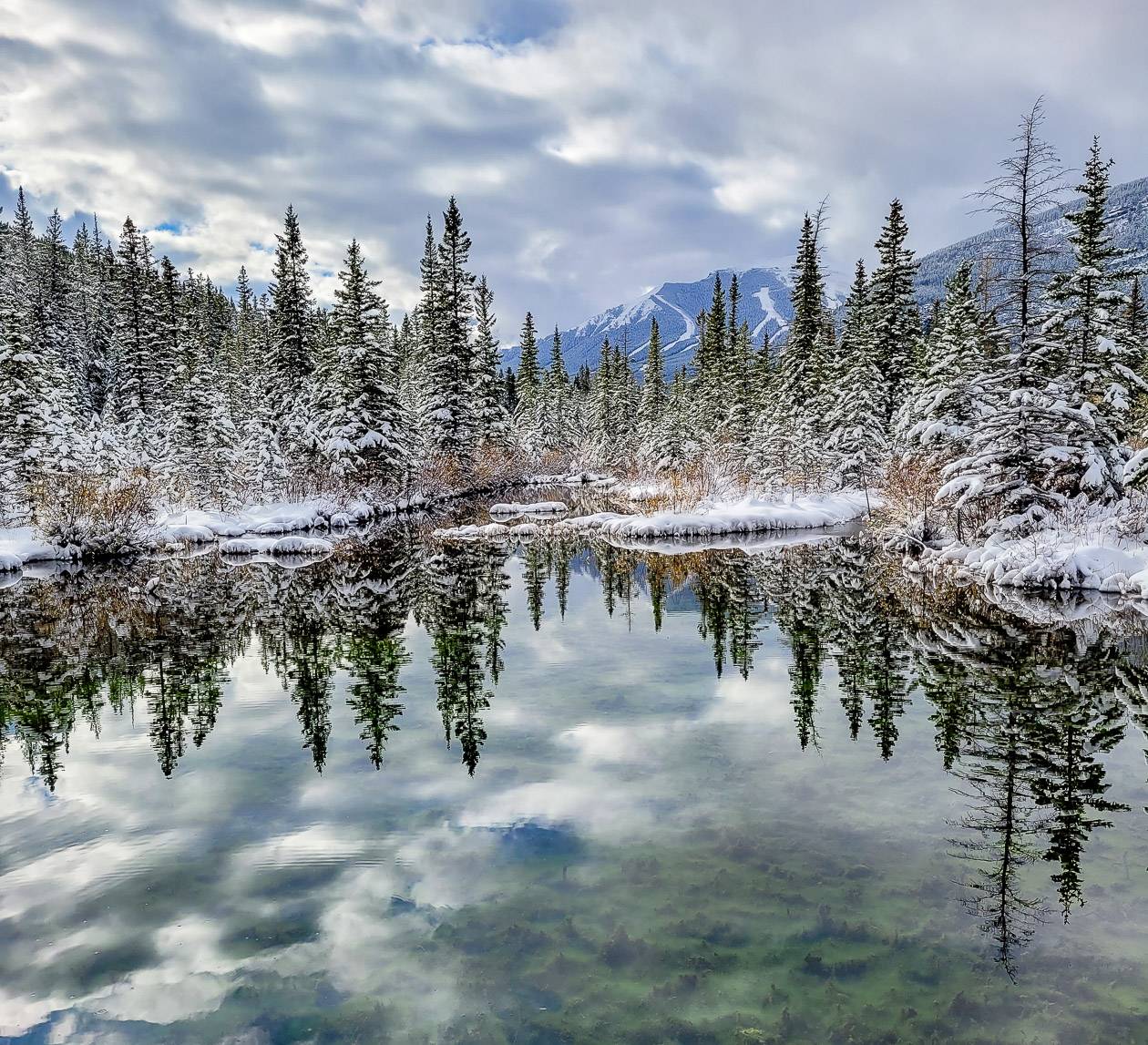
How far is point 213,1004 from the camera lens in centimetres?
461

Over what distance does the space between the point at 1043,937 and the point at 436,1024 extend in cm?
405

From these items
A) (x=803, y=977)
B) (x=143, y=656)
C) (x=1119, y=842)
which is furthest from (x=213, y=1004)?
(x=143, y=656)

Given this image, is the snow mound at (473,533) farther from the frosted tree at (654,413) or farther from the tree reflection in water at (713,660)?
the frosted tree at (654,413)

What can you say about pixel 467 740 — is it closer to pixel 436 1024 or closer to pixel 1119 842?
pixel 436 1024

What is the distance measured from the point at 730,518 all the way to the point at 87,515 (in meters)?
23.9

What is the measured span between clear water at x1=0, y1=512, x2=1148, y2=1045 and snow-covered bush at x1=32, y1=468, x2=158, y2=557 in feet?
39.2

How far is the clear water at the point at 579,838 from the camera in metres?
4.55

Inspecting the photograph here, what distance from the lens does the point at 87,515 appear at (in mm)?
Result: 24781

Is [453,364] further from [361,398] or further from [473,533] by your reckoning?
[473,533]

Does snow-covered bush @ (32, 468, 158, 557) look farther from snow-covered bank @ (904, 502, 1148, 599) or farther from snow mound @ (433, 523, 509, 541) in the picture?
snow-covered bank @ (904, 502, 1148, 599)

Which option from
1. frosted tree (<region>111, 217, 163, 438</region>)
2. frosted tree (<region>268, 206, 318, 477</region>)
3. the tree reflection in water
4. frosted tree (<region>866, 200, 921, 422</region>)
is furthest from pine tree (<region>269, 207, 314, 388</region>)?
frosted tree (<region>866, 200, 921, 422</region>)

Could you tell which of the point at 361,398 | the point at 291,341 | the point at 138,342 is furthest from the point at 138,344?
the point at 361,398

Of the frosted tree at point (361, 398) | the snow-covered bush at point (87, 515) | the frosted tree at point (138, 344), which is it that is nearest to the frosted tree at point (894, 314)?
the frosted tree at point (361, 398)

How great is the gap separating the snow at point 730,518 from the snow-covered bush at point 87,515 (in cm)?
1705
